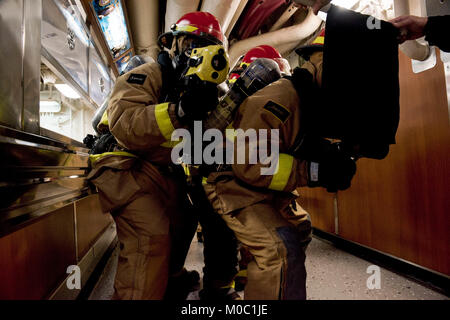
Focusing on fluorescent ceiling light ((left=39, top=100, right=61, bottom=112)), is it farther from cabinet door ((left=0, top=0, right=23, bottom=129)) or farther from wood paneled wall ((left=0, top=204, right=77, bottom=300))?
cabinet door ((left=0, top=0, right=23, bottom=129))

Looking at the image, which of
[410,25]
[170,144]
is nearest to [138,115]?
[170,144]

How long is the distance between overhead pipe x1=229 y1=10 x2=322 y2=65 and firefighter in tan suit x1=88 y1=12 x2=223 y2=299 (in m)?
2.55

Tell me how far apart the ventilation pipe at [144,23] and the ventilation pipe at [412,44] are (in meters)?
2.53

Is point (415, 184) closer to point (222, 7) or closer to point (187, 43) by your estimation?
point (187, 43)

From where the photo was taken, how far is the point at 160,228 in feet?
3.77

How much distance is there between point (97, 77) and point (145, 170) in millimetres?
2023

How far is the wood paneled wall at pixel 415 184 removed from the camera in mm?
1485

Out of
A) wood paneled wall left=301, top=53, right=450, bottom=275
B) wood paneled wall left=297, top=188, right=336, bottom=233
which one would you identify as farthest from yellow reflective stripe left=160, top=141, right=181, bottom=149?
wood paneled wall left=297, top=188, right=336, bottom=233

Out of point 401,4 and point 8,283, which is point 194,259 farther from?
point 401,4

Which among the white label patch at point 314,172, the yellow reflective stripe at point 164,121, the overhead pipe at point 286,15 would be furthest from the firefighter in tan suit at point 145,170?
the overhead pipe at point 286,15

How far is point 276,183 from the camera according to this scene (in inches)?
39.5

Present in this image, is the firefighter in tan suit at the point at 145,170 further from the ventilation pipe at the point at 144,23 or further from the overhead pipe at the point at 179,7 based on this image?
the ventilation pipe at the point at 144,23

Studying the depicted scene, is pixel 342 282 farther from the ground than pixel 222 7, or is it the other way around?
pixel 222 7

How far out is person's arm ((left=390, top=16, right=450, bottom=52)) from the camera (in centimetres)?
108
